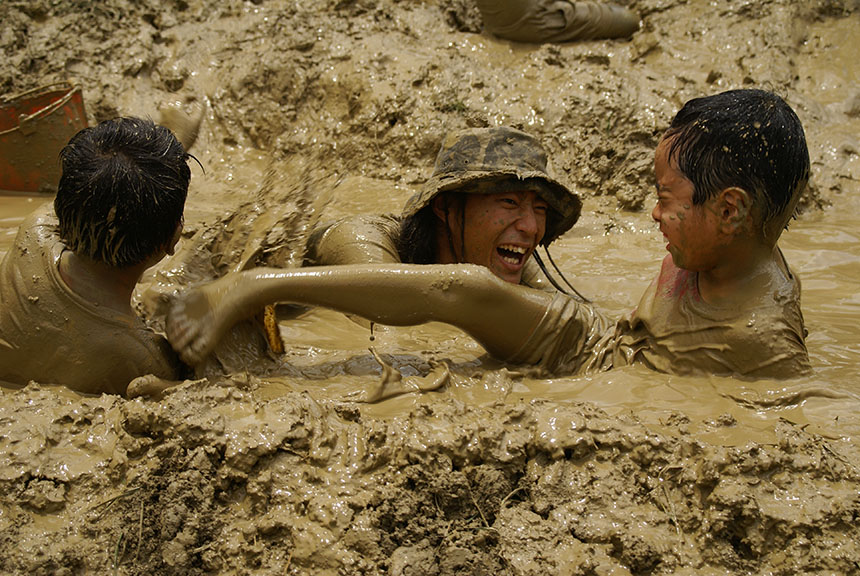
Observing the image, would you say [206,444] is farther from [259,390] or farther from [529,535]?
[529,535]

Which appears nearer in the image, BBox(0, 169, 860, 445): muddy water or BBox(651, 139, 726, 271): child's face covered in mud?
BBox(0, 169, 860, 445): muddy water

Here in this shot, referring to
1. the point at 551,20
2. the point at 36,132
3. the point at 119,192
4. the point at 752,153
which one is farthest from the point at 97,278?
the point at 551,20

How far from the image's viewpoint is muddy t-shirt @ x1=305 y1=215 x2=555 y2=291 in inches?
136

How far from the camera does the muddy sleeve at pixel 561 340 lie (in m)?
2.98

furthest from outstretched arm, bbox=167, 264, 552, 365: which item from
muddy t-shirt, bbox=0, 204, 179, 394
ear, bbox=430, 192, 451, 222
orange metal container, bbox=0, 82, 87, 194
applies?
orange metal container, bbox=0, 82, 87, 194

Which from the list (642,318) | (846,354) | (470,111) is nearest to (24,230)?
(642,318)

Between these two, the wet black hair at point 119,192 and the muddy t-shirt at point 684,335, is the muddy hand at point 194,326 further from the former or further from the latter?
the muddy t-shirt at point 684,335

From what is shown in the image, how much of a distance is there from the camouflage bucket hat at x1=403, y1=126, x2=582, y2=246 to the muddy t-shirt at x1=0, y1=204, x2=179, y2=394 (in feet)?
4.59

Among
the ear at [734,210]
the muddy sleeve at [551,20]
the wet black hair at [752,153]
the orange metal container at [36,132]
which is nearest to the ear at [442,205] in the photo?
Answer: the wet black hair at [752,153]

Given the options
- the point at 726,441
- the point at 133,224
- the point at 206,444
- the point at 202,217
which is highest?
the point at 133,224

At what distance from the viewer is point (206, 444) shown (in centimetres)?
220

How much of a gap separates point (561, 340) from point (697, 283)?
53 centimetres

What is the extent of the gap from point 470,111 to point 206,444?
4.14 meters

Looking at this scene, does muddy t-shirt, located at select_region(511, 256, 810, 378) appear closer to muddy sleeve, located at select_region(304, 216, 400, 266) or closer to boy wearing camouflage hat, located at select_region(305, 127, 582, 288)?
boy wearing camouflage hat, located at select_region(305, 127, 582, 288)
